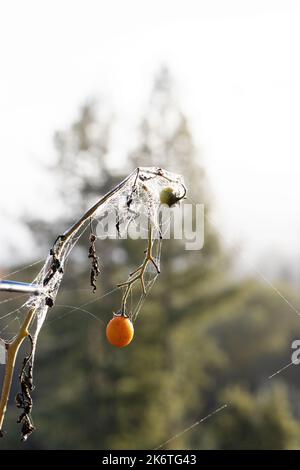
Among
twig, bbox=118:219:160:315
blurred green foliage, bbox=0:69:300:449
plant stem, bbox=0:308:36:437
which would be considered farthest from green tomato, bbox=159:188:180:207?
blurred green foliage, bbox=0:69:300:449

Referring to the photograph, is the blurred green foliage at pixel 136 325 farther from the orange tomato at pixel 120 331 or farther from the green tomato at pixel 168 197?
the green tomato at pixel 168 197

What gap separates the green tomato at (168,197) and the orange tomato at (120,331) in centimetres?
43

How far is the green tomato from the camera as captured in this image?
1182 mm

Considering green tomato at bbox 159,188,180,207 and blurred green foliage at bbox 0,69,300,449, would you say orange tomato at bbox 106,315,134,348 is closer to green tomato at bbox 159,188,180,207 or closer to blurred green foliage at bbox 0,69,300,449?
green tomato at bbox 159,188,180,207

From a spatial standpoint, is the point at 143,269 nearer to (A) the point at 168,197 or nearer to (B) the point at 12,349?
(A) the point at 168,197

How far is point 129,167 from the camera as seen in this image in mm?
12820

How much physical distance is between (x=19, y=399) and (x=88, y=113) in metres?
13.3

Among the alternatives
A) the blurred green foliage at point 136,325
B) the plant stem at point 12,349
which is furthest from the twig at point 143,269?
the blurred green foliage at point 136,325

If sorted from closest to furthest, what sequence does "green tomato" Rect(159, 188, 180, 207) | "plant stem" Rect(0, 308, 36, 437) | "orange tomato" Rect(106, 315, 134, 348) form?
"plant stem" Rect(0, 308, 36, 437) → "green tomato" Rect(159, 188, 180, 207) → "orange tomato" Rect(106, 315, 134, 348)

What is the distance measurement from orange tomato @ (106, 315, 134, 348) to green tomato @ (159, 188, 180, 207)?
0.43m

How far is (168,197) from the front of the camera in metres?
1.19

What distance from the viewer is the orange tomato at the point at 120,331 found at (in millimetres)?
1479

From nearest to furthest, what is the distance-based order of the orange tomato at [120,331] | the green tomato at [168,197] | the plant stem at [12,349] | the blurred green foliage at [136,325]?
the plant stem at [12,349] → the green tomato at [168,197] → the orange tomato at [120,331] → the blurred green foliage at [136,325]

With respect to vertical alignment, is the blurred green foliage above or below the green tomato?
above
